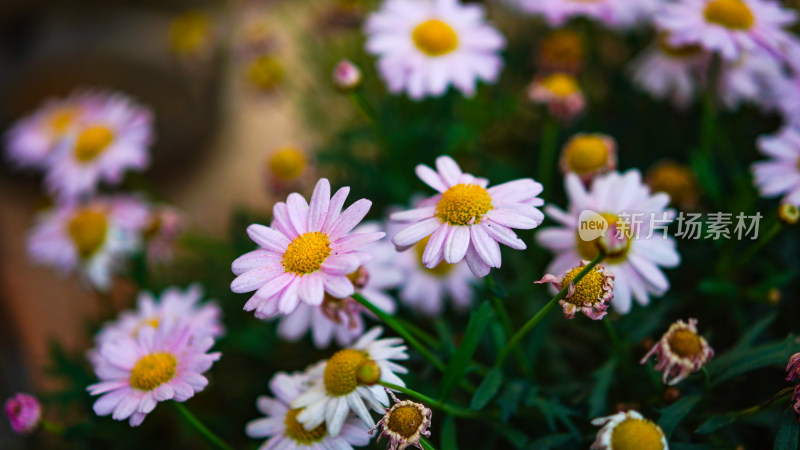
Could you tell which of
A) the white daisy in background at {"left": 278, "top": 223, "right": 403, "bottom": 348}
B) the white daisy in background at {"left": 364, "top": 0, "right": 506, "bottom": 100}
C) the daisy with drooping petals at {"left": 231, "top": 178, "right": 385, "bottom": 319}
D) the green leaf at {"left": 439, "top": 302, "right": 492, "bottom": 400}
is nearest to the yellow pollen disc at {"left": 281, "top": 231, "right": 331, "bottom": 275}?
the daisy with drooping petals at {"left": 231, "top": 178, "right": 385, "bottom": 319}

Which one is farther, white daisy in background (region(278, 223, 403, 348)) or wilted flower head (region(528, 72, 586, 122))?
wilted flower head (region(528, 72, 586, 122))

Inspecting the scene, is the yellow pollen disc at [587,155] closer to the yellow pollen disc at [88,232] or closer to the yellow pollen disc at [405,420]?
the yellow pollen disc at [405,420]

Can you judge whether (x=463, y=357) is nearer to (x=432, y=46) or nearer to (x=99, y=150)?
(x=432, y=46)

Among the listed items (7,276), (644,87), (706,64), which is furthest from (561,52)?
(7,276)

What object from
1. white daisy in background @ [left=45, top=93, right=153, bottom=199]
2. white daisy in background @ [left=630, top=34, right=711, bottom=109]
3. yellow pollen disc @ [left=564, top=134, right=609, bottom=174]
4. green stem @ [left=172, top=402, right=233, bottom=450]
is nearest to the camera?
green stem @ [left=172, top=402, right=233, bottom=450]

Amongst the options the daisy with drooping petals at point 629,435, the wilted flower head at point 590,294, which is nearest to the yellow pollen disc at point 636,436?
the daisy with drooping petals at point 629,435

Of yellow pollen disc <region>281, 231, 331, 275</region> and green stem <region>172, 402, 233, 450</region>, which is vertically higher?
yellow pollen disc <region>281, 231, 331, 275</region>

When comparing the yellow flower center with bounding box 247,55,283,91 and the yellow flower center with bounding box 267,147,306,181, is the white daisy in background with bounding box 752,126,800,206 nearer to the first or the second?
the yellow flower center with bounding box 267,147,306,181

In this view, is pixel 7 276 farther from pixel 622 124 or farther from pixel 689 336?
pixel 689 336
